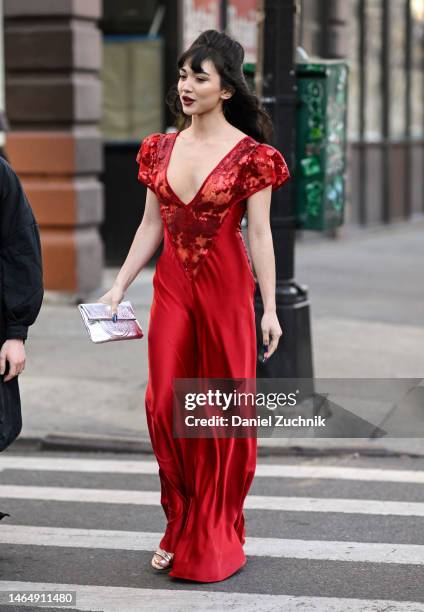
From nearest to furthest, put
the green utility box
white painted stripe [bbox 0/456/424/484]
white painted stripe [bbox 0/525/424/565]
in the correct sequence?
white painted stripe [bbox 0/525/424/565] → white painted stripe [bbox 0/456/424/484] → the green utility box

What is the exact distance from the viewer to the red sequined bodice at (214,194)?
16.4 ft

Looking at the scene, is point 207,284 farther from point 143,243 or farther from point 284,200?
point 284,200

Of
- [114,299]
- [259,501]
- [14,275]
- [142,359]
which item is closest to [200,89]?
[114,299]

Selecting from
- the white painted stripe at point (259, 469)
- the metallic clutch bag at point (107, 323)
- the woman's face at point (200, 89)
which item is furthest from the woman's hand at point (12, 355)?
the white painted stripe at point (259, 469)

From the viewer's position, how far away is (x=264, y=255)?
511 centimetres

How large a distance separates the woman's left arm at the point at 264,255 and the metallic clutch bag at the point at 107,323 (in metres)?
0.47

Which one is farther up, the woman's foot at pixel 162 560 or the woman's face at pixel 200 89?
the woman's face at pixel 200 89

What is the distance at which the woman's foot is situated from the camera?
5168mm

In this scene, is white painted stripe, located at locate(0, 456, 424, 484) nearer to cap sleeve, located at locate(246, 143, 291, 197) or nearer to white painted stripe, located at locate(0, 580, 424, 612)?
white painted stripe, located at locate(0, 580, 424, 612)

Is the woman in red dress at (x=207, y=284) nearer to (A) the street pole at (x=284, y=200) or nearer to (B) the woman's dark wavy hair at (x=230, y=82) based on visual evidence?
(B) the woman's dark wavy hair at (x=230, y=82)

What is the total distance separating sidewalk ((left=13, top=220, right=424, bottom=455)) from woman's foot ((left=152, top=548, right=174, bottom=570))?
231 cm

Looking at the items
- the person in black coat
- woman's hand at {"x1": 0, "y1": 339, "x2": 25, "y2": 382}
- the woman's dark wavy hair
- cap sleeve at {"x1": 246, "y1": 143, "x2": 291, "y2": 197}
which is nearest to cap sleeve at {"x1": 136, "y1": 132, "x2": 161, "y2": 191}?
the woman's dark wavy hair

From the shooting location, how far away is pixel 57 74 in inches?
504

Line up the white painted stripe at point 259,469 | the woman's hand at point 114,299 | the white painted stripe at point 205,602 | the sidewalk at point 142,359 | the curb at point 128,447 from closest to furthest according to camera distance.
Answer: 1. the white painted stripe at point 205,602
2. the woman's hand at point 114,299
3. the white painted stripe at point 259,469
4. the curb at point 128,447
5. the sidewalk at point 142,359
